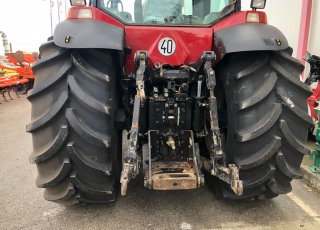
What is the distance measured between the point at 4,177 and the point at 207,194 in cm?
221

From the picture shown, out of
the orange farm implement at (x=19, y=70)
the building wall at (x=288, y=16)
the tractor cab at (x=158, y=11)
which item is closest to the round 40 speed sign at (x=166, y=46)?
the tractor cab at (x=158, y=11)

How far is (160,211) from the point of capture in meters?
2.41

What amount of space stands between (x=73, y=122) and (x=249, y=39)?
4.38 feet

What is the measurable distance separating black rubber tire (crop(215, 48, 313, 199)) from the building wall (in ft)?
15.5

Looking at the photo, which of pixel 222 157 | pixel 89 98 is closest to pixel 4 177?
pixel 89 98

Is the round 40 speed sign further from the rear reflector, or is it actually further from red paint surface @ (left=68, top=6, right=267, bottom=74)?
the rear reflector

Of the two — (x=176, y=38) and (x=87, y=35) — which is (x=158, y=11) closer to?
(x=176, y=38)

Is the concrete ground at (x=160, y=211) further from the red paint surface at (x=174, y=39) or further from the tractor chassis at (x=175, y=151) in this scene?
the red paint surface at (x=174, y=39)

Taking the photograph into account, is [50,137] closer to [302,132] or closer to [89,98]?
[89,98]

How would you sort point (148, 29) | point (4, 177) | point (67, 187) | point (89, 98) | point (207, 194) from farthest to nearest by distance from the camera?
point (4, 177) → point (207, 194) → point (148, 29) → point (67, 187) → point (89, 98)

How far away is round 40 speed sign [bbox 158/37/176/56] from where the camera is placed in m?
2.32

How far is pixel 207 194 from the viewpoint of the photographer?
269 cm

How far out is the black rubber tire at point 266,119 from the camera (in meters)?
2.00

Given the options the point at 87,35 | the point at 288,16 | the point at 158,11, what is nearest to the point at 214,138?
the point at 87,35
